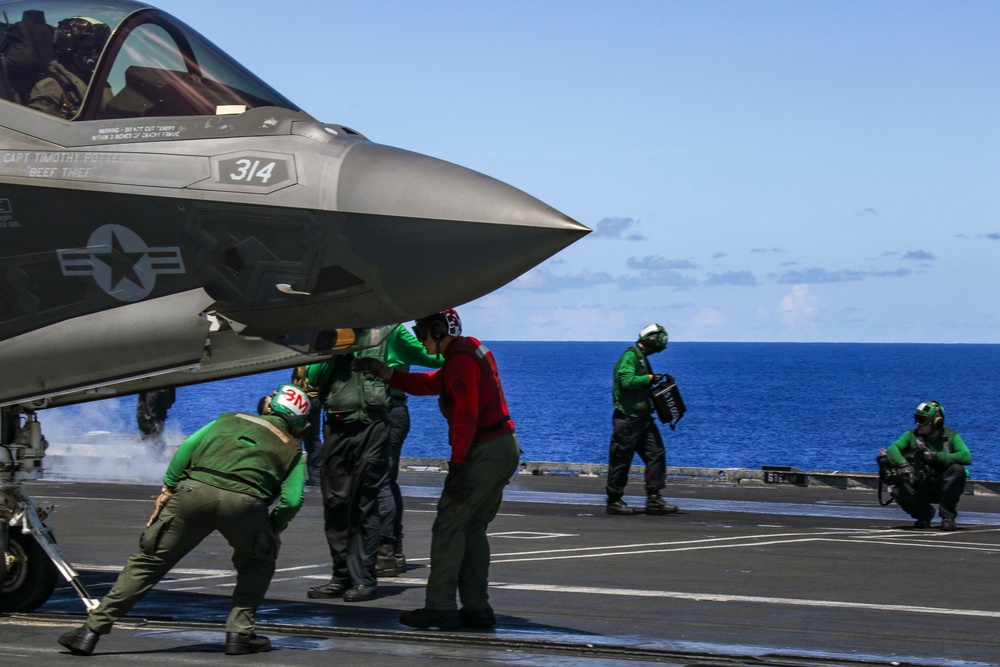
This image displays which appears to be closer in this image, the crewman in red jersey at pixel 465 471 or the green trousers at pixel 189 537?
the green trousers at pixel 189 537

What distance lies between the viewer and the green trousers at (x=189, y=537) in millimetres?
8227

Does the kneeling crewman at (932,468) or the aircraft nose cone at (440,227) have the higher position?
the aircraft nose cone at (440,227)

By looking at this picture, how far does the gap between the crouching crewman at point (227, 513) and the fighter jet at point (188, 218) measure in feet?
1.66

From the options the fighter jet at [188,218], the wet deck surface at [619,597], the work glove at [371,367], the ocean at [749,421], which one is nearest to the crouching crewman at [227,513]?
the wet deck surface at [619,597]

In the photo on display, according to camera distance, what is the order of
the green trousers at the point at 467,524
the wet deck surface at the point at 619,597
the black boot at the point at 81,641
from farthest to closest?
the green trousers at the point at 467,524
the wet deck surface at the point at 619,597
the black boot at the point at 81,641

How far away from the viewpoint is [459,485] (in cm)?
933

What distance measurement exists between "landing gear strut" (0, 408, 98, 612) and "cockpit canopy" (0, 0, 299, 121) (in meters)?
2.59

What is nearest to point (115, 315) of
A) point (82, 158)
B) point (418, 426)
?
point (82, 158)

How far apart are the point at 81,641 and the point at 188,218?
255 cm

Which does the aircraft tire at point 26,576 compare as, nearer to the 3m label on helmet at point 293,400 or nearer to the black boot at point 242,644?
the black boot at point 242,644

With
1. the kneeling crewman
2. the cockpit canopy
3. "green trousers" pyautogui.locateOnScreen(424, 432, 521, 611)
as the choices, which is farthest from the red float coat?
the kneeling crewman

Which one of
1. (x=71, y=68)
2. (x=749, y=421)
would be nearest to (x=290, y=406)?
(x=71, y=68)

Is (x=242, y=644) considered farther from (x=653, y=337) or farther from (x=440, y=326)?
(x=653, y=337)

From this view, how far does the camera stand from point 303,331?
7.87 m
